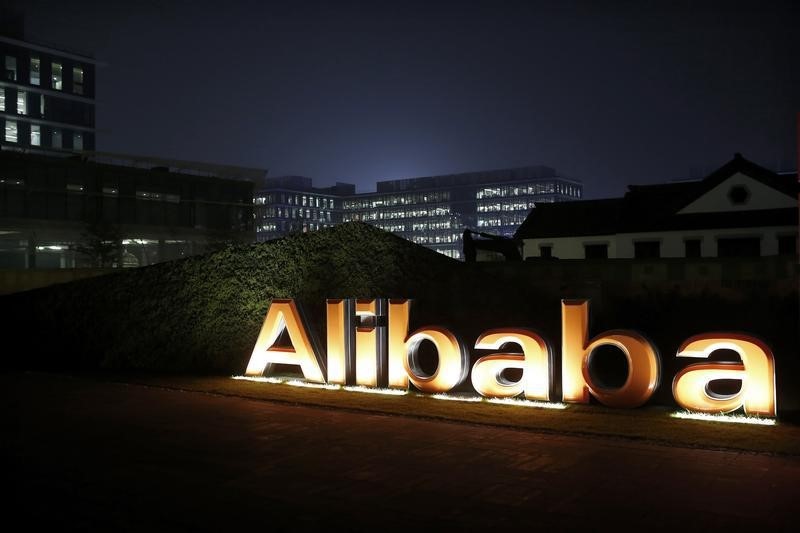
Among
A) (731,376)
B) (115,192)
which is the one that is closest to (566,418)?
(731,376)

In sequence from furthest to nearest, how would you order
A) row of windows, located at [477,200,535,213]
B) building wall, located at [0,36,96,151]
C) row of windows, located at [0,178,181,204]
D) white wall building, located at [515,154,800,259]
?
row of windows, located at [477,200,535,213] → building wall, located at [0,36,96,151] → row of windows, located at [0,178,181,204] → white wall building, located at [515,154,800,259]

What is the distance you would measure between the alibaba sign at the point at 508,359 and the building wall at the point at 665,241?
25921 mm

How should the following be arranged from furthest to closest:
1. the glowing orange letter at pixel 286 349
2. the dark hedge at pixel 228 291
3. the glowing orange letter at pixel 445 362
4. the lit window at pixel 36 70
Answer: the lit window at pixel 36 70 < the dark hedge at pixel 228 291 < the glowing orange letter at pixel 286 349 < the glowing orange letter at pixel 445 362

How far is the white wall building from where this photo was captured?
120 feet

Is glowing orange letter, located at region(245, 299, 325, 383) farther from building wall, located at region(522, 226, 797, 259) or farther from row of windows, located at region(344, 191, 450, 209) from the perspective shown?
row of windows, located at region(344, 191, 450, 209)

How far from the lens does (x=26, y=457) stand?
8.72 m

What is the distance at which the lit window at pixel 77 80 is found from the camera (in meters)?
89.4

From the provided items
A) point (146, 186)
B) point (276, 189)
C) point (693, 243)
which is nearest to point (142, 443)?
point (693, 243)

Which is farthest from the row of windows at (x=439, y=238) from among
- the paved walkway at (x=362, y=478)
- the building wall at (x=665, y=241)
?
the paved walkway at (x=362, y=478)

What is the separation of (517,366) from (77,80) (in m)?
90.7

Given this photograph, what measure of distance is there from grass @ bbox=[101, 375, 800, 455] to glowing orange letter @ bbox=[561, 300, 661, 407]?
226mm

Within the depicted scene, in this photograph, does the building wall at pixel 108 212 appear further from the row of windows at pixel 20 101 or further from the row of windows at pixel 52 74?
the row of windows at pixel 52 74

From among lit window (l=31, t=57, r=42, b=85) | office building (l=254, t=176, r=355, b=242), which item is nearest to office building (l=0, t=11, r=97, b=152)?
lit window (l=31, t=57, r=42, b=85)

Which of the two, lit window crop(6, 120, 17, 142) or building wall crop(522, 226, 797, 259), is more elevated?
lit window crop(6, 120, 17, 142)
